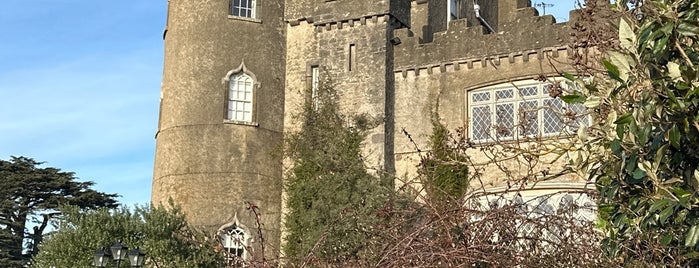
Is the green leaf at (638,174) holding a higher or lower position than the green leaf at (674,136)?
lower

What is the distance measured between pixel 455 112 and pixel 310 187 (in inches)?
150

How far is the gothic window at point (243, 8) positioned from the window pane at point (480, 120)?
6.34 meters

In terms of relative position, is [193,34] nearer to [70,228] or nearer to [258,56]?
[258,56]

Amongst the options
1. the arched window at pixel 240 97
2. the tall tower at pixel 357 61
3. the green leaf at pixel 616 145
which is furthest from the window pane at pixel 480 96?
the green leaf at pixel 616 145

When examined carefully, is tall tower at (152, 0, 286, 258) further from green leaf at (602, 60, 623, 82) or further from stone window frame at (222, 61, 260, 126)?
green leaf at (602, 60, 623, 82)

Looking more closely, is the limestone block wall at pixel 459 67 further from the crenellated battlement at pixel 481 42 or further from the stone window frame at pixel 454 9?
the stone window frame at pixel 454 9

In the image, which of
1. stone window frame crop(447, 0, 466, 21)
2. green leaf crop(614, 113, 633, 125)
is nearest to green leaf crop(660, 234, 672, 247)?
green leaf crop(614, 113, 633, 125)

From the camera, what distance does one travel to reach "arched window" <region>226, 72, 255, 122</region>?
22.8 metres

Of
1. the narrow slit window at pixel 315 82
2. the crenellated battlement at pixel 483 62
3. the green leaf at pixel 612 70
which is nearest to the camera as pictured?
the green leaf at pixel 612 70

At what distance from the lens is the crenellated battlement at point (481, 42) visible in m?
20.6

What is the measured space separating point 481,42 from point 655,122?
15.9 meters

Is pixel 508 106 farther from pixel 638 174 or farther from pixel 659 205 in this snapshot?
pixel 659 205

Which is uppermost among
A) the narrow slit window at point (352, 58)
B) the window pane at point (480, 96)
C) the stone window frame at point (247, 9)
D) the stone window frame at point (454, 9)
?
the stone window frame at point (454, 9)

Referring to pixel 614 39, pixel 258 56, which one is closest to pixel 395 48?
pixel 258 56
